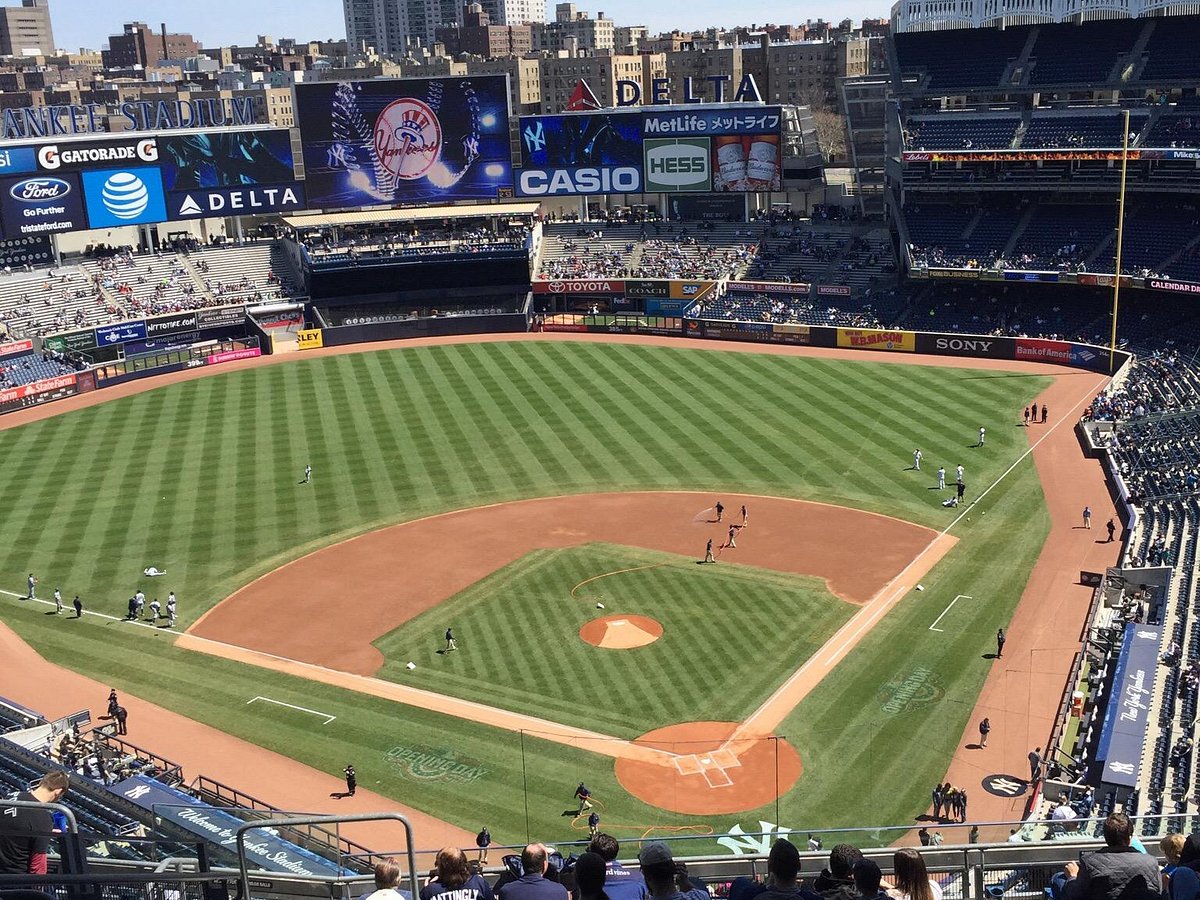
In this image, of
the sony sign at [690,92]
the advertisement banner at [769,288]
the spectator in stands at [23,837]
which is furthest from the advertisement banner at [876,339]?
the spectator in stands at [23,837]

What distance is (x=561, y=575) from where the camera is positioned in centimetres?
4088

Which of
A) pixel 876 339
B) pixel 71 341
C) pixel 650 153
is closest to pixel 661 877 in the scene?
pixel 876 339

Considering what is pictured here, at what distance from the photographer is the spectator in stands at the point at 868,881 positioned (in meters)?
9.51

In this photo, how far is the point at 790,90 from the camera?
177 meters

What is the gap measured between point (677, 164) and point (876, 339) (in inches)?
965

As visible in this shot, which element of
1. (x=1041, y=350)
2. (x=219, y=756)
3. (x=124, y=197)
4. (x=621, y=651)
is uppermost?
(x=124, y=197)

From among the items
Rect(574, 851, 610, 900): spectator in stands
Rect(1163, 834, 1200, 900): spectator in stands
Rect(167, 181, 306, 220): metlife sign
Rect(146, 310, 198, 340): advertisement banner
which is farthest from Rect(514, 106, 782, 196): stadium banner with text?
Rect(574, 851, 610, 900): spectator in stands

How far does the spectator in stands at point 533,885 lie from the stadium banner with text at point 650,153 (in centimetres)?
8344

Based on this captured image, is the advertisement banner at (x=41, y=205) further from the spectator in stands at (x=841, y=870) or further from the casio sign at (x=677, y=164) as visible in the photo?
the spectator in stands at (x=841, y=870)

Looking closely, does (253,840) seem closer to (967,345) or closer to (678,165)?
(967,345)

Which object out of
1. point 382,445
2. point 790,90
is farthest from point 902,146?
point 790,90

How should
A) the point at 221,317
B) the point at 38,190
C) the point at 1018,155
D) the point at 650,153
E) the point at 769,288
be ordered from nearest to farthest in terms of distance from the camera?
1. the point at 1018,155
2. the point at 38,190
3. the point at 221,317
4. the point at 769,288
5. the point at 650,153

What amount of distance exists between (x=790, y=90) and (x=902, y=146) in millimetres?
104967

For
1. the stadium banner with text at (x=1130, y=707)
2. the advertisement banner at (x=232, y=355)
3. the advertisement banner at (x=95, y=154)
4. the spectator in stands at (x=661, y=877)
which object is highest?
the advertisement banner at (x=95, y=154)
